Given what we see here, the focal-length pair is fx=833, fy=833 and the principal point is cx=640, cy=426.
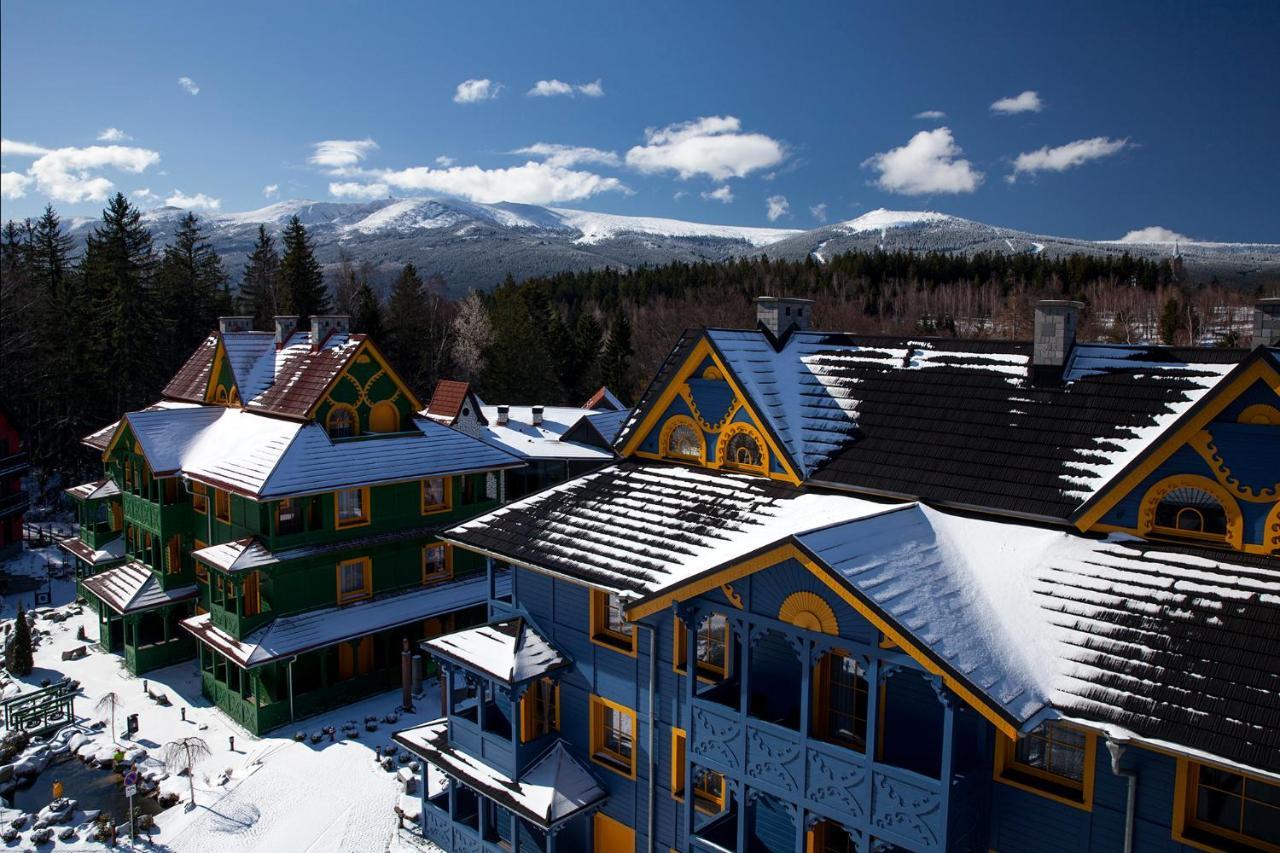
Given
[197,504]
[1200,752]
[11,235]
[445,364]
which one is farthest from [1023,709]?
[11,235]

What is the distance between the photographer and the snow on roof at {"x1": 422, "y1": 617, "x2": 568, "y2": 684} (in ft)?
54.0

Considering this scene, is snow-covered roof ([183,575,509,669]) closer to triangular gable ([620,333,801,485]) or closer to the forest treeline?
triangular gable ([620,333,801,485])

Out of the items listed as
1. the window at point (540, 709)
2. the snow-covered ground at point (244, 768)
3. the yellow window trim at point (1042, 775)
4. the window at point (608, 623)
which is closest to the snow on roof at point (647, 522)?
the window at point (608, 623)

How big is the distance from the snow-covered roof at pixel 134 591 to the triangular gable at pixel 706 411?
1901 centimetres

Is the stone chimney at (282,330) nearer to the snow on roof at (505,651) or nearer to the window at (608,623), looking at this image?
the snow on roof at (505,651)

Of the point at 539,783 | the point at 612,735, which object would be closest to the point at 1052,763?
the point at 612,735

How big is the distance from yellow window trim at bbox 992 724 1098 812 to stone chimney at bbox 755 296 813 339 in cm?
997

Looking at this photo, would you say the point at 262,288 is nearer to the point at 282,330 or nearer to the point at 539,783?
the point at 282,330

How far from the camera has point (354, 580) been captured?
2688 centimetres

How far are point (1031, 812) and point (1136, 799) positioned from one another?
139cm

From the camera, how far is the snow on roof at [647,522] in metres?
14.5

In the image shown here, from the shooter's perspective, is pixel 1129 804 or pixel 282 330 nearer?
pixel 1129 804

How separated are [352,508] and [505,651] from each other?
11.8m

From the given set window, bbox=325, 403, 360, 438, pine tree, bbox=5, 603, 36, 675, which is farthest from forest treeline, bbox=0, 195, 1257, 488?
window, bbox=325, 403, 360, 438
